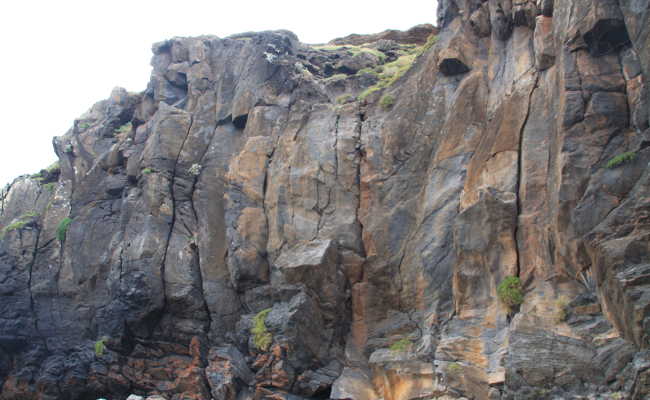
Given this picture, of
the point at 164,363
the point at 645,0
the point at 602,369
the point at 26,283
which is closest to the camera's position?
the point at 602,369

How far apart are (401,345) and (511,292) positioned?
4.23 metres

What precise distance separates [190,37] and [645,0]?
22.9 metres

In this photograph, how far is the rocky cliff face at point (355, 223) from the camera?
47.9ft

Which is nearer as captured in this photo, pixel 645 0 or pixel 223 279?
pixel 645 0

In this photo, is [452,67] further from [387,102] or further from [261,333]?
[261,333]

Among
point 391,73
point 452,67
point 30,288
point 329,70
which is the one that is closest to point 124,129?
point 30,288

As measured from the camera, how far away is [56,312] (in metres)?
25.7

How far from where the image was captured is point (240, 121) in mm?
27125

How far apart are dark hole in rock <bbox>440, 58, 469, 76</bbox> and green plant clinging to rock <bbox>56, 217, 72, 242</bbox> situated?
1779 centimetres

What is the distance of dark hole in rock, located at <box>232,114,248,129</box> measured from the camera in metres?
27.0

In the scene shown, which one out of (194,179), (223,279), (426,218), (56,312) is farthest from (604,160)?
(56,312)

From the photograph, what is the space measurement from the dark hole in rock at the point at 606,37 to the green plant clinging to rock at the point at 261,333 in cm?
1306

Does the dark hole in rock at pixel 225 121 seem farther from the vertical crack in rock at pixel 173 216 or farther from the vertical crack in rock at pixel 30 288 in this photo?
the vertical crack in rock at pixel 30 288

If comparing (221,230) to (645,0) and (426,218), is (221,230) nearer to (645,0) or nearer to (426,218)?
(426,218)
